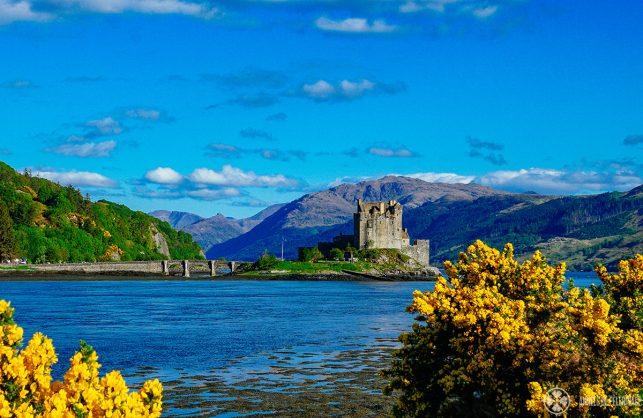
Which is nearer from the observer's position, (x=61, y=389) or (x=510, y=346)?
(x=61, y=389)

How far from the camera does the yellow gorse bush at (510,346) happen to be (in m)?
20.5

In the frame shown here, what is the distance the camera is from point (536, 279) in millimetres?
22828

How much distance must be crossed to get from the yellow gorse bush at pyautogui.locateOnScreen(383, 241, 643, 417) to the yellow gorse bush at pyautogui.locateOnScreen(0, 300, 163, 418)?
9935mm

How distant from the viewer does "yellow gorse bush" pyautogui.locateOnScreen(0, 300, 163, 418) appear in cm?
1386

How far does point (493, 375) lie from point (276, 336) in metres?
41.2

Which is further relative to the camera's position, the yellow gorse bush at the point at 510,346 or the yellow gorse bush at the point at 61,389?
the yellow gorse bush at the point at 510,346

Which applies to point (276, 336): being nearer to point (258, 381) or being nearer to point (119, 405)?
point (258, 381)

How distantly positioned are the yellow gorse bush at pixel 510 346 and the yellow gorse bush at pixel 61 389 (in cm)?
994

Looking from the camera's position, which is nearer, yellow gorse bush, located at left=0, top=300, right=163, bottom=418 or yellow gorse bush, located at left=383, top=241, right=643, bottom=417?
yellow gorse bush, located at left=0, top=300, right=163, bottom=418

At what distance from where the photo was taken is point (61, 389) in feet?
47.8

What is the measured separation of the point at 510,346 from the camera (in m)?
21.2

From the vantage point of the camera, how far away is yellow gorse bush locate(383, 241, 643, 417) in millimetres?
20500

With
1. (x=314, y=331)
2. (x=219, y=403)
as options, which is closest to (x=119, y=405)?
(x=219, y=403)

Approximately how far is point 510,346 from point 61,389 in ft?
39.9
